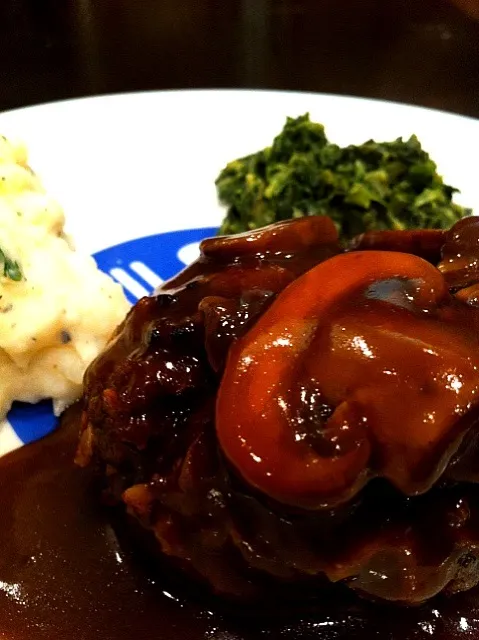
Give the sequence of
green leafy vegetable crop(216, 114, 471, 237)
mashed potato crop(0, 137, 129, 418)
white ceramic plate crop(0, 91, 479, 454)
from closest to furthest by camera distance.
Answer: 1. mashed potato crop(0, 137, 129, 418)
2. green leafy vegetable crop(216, 114, 471, 237)
3. white ceramic plate crop(0, 91, 479, 454)

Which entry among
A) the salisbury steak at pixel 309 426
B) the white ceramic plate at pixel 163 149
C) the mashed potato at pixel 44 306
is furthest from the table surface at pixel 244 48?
the salisbury steak at pixel 309 426

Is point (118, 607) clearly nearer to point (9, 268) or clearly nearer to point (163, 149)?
point (9, 268)

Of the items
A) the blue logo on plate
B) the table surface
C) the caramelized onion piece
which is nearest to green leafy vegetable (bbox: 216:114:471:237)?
the blue logo on plate

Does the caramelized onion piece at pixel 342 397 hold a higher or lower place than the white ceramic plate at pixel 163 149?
lower

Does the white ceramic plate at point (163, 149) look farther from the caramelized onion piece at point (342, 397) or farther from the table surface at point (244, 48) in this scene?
the caramelized onion piece at point (342, 397)

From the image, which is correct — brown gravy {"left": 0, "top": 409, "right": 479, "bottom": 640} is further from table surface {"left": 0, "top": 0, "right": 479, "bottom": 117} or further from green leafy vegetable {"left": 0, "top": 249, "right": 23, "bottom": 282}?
table surface {"left": 0, "top": 0, "right": 479, "bottom": 117}

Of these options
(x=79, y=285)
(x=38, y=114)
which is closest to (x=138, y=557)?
(x=79, y=285)
